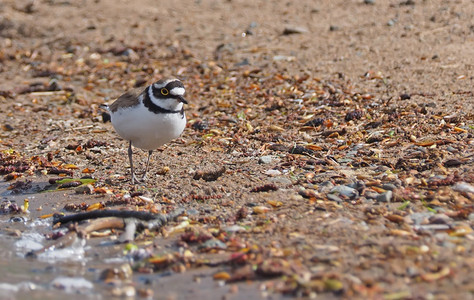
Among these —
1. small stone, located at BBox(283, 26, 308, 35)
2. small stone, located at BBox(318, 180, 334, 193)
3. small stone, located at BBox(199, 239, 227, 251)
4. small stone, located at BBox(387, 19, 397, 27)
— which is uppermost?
small stone, located at BBox(387, 19, 397, 27)

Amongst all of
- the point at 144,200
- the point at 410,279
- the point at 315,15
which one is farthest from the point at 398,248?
the point at 315,15

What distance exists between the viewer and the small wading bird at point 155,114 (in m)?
6.58

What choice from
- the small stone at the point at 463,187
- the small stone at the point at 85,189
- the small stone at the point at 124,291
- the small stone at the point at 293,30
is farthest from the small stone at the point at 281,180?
Answer: the small stone at the point at 293,30

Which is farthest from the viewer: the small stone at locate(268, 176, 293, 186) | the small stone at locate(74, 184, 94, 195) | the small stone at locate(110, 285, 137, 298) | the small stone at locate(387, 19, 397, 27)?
the small stone at locate(387, 19, 397, 27)

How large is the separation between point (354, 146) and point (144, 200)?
2.42 meters

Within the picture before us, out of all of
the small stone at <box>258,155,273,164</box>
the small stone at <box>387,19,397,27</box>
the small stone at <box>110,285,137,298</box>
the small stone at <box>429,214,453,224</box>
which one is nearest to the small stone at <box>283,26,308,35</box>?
the small stone at <box>387,19,397,27</box>

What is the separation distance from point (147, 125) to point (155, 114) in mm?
132

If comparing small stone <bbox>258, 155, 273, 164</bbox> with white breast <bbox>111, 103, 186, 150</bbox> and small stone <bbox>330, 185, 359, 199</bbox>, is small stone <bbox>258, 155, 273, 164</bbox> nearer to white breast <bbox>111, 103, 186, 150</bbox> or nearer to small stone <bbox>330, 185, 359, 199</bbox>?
white breast <bbox>111, 103, 186, 150</bbox>

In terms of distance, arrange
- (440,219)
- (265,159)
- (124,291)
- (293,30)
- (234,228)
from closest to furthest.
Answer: (124,291) < (440,219) < (234,228) < (265,159) < (293,30)

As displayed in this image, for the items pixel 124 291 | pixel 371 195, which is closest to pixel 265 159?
pixel 371 195

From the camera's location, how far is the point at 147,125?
658cm

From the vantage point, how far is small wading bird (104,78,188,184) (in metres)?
6.58

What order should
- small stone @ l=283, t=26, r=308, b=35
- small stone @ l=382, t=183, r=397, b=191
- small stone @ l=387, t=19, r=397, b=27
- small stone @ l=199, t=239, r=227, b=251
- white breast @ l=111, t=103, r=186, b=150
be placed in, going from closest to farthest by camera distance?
small stone @ l=199, t=239, r=227, b=251
small stone @ l=382, t=183, r=397, b=191
white breast @ l=111, t=103, r=186, b=150
small stone @ l=387, t=19, r=397, b=27
small stone @ l=283, t=26, r=308, b=35

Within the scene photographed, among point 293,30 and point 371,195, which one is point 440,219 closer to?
point 371,195
